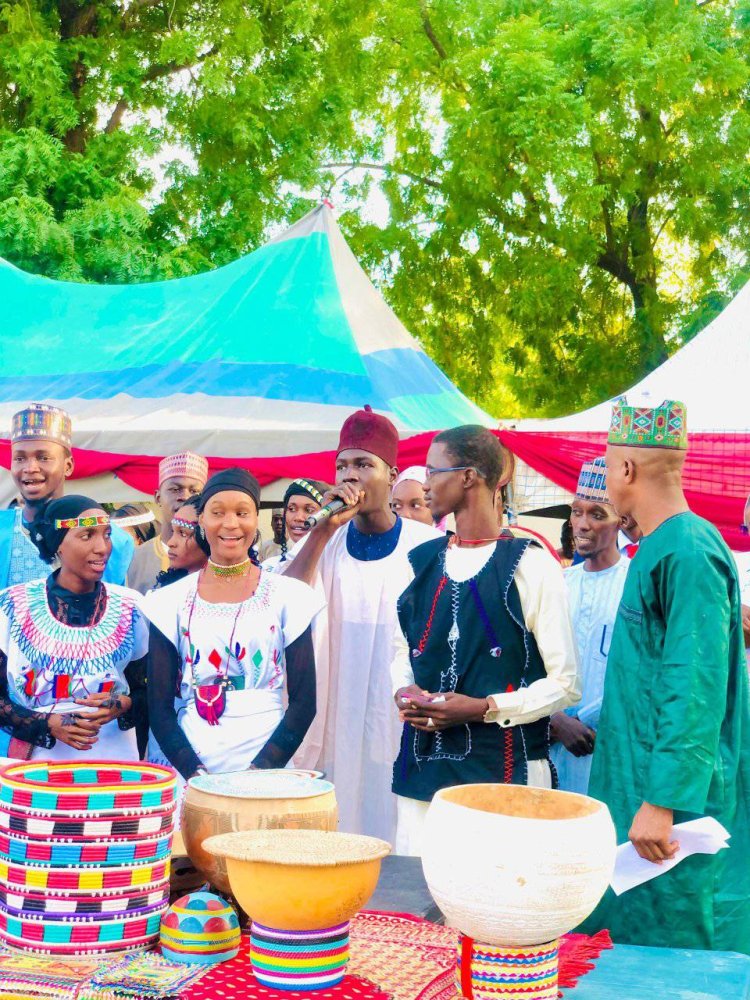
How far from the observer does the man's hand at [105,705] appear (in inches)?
137

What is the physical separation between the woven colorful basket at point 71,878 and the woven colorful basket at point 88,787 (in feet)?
0.32

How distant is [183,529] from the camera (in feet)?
15.4

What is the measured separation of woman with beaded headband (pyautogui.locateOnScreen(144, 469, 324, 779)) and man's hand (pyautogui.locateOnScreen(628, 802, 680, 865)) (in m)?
1.04

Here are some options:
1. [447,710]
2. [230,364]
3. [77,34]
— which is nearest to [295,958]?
[447,710]

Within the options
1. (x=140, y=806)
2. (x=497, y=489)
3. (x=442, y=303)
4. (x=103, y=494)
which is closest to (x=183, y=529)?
(x=497, y=489)

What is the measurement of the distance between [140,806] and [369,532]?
8.79 ft

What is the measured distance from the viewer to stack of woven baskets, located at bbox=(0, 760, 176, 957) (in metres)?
2.02

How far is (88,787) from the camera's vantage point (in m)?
2.03

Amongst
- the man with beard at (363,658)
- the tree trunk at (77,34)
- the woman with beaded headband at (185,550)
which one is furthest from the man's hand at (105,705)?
the tree trunk at (77,34)

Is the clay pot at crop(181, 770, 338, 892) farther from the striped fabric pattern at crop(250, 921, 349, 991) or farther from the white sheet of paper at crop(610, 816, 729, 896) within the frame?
the white sheet of paper at crop(610, 816, 729, 896)

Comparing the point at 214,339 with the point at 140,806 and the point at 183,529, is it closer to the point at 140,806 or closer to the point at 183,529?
the point at 183,529

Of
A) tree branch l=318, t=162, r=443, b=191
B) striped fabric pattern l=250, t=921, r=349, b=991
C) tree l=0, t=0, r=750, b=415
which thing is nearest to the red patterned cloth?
striped fabric pattern l=250, t=921, r=349, b=991

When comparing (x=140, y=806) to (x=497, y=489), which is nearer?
(x=140, y=806)

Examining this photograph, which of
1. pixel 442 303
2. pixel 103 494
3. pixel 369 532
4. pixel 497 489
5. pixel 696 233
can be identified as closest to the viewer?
pixel 497 489
